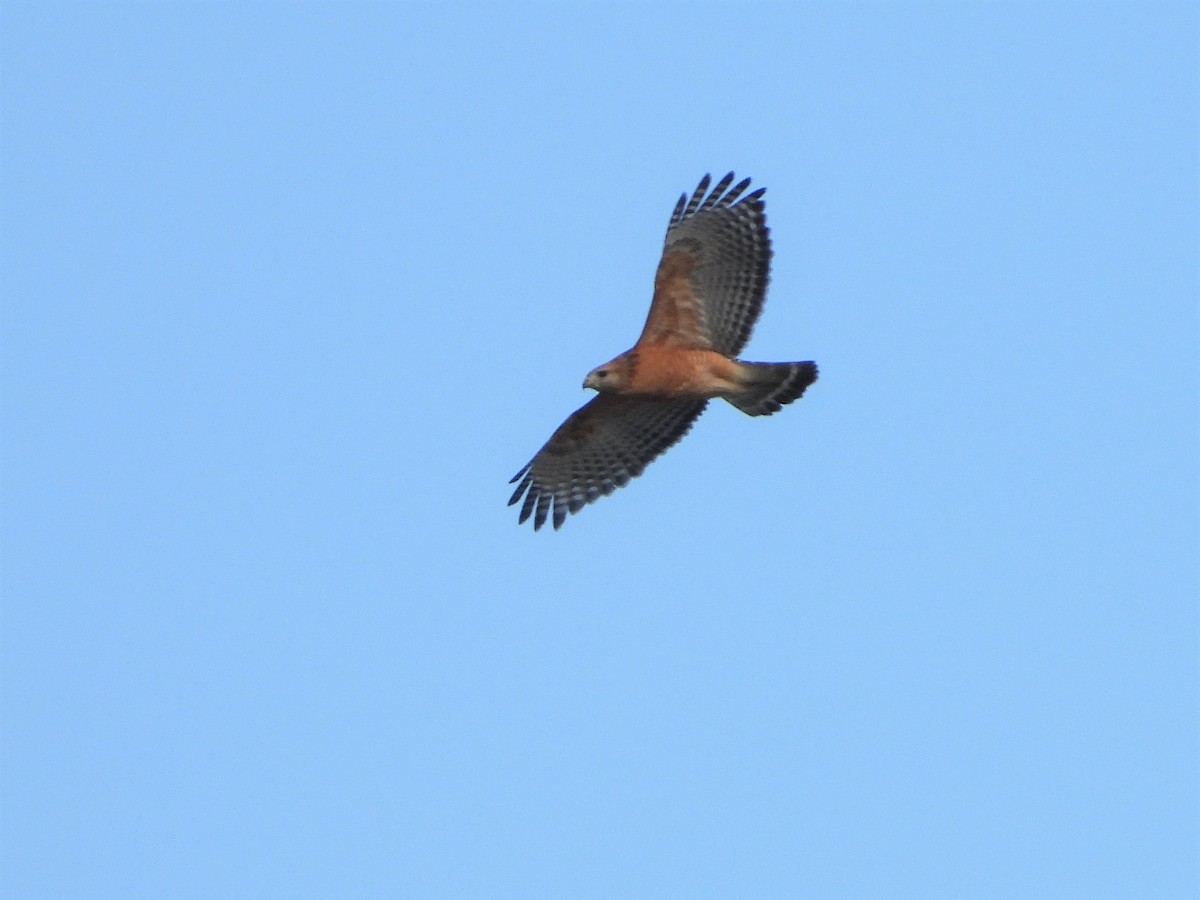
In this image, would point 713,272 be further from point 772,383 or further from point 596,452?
point 596,452

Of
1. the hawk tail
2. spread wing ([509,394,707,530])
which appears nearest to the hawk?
the hawk tail

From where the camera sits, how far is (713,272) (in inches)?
541

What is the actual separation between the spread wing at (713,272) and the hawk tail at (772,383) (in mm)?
320

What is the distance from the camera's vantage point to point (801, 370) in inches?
530

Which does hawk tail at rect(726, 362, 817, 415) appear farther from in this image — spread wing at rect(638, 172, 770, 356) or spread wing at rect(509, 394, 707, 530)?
spread wing at rect(509, 394, 707, 530)

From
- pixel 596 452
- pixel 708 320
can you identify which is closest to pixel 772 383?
pixel 708 320

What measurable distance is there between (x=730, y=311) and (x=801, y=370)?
2.54 feet

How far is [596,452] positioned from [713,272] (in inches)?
76.3

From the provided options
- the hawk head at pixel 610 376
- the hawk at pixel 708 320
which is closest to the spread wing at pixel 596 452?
the hawk at pixel 708 320

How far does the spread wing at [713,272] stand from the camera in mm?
13734

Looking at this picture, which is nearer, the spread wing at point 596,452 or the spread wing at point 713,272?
the spread wing at point 713,272

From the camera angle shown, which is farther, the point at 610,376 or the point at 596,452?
the point at 596,452

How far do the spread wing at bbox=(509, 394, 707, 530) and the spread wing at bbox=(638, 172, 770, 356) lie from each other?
78cm

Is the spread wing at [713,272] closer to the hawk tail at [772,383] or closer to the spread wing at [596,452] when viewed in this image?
the hawk tail at [772,383]
